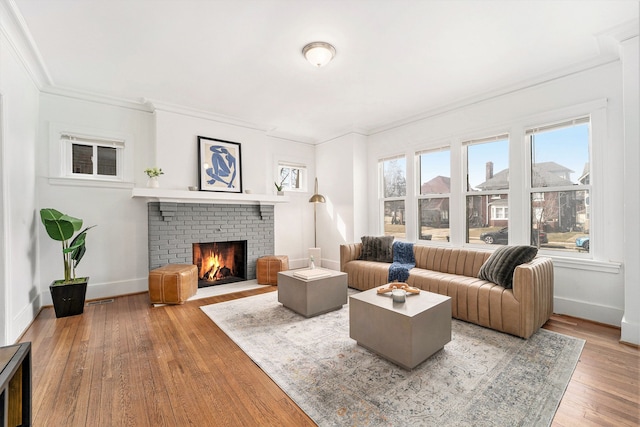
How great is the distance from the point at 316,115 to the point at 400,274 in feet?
9.29

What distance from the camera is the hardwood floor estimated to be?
64.5 inches

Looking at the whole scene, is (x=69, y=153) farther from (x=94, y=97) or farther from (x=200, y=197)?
(x=200, y=197)

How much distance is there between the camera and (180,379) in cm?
201

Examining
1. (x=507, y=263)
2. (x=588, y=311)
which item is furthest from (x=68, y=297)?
(x=588, y=311)

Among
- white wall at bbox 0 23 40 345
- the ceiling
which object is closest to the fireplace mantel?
white wall at bbox 0 23 40 345

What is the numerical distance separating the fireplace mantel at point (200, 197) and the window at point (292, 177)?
2.49 ft

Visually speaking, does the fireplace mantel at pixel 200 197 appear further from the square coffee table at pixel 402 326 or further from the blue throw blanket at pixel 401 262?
the square coffee table at pixel 402 326

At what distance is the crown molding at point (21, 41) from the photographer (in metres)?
2.24

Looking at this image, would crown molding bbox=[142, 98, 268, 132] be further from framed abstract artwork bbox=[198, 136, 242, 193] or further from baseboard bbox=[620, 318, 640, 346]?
baseboard bbox=[620, 318, 640, 346]

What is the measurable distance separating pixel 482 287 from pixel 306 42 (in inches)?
117

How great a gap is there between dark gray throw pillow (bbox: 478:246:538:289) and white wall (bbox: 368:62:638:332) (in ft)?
2.63

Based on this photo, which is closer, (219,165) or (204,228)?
(204,228)

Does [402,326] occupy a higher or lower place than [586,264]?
lower

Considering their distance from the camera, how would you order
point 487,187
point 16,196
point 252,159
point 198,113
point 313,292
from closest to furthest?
point 16,196 → point 313,292 → point 487,187 → point 198,113 → point 252,159
